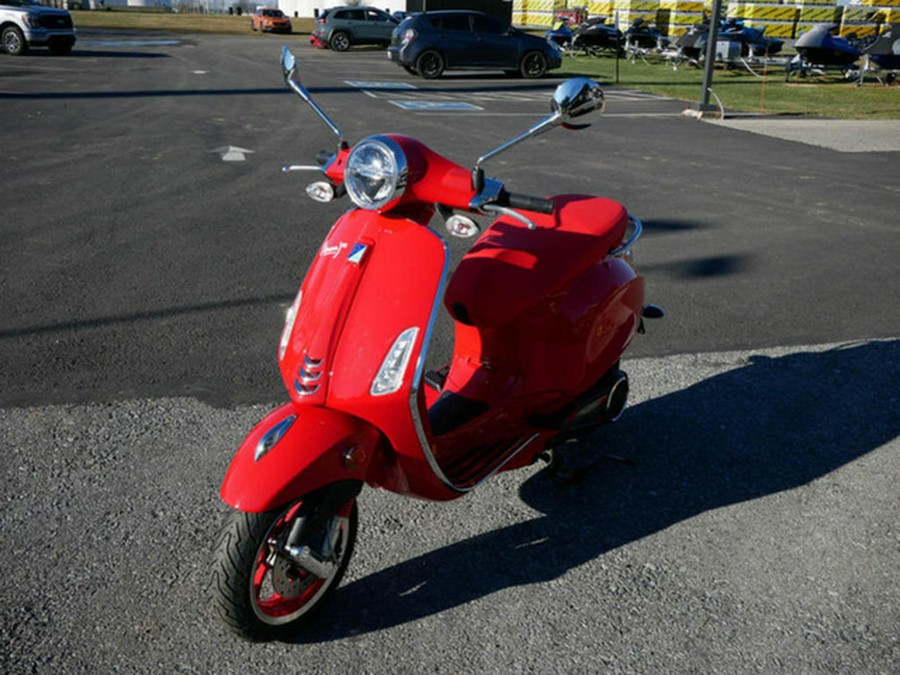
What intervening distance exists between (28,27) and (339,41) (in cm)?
1133

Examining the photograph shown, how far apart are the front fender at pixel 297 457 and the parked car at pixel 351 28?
30833mm

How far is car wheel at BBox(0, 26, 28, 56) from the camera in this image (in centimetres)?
2287

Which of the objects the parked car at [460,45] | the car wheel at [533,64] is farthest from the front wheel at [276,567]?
the car wheel at [533,64]

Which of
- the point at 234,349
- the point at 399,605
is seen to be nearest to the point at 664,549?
the point at 399,605

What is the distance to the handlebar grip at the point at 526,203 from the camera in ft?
9.05

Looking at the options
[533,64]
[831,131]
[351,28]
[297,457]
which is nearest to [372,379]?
[297,457]

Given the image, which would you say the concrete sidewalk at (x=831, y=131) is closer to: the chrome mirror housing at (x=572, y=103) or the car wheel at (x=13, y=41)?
the chrome mirror housing at (x=572, y=103)

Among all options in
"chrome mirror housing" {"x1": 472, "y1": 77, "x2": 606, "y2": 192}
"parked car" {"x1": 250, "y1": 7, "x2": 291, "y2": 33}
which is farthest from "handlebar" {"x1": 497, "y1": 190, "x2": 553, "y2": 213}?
"parked car" {"x1": 250, "y1": 7, "x2": 291, "y2": 33}

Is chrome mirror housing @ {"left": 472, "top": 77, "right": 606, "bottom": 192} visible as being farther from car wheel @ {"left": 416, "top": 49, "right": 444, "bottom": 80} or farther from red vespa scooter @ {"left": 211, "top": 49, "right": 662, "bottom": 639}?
car wheel @ {"left": 416, "top": 49, "right": 444, "bottom": 80}

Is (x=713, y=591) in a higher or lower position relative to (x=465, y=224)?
lower

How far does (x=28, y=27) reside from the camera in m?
22.9

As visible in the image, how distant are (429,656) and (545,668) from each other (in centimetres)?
36

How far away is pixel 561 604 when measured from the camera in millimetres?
2896

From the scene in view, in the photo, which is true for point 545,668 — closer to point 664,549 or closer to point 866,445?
point 664,549
